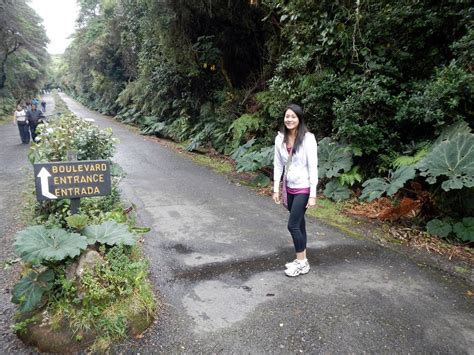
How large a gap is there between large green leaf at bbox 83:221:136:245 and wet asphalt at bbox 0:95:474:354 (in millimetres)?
646

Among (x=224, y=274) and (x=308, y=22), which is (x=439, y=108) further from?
(x=224, y=274)

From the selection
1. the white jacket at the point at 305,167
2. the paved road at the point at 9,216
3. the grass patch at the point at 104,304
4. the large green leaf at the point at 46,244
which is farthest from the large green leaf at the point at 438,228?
the paved road at the point at 9,216

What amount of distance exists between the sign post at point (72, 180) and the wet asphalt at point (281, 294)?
119cm

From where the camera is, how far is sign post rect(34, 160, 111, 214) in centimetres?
313

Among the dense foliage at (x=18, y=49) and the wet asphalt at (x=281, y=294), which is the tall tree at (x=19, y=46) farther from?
the wet asphalt at (x=281, y=294)

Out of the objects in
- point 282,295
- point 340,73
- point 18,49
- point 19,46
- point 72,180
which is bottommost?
point 282,295

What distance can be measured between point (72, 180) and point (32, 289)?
3.27 feet

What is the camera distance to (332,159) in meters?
6.48

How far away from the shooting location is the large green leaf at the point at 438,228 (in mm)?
4719

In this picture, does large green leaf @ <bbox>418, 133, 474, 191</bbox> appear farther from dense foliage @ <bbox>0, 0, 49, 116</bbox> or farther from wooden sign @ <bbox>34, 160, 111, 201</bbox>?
dense foliage @ <bbox>0, 0, 49, 116</bbox>

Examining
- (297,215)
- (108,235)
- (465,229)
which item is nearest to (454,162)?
(465,229)

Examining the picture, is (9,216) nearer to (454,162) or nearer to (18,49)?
(454,162)

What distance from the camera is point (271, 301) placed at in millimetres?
3389

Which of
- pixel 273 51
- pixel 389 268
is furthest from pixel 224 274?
pixel 273 51
